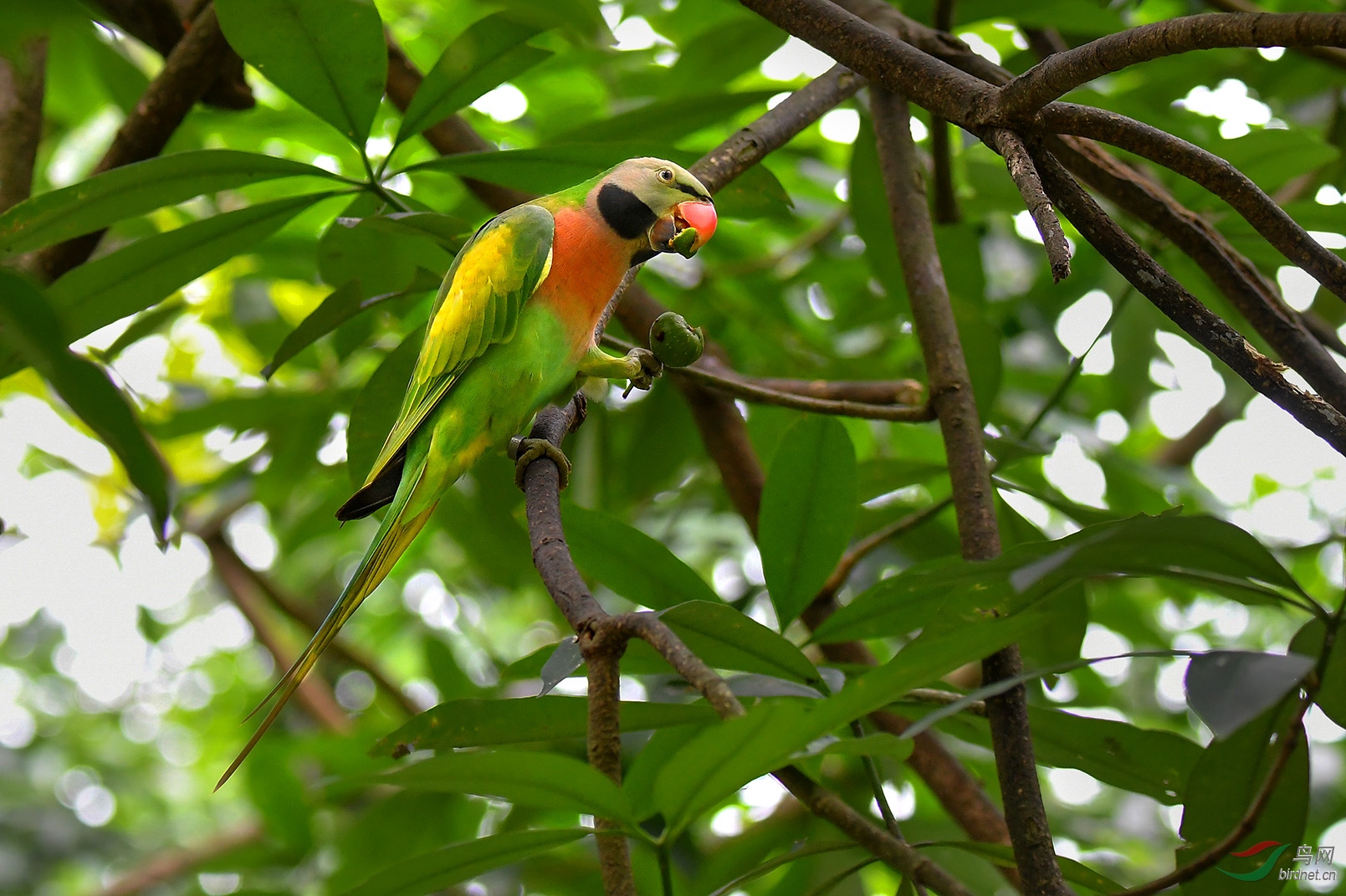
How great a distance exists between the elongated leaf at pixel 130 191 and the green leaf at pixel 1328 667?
4.99ft

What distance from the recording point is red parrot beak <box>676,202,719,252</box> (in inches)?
67.1

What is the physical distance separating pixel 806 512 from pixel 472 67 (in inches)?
37.0

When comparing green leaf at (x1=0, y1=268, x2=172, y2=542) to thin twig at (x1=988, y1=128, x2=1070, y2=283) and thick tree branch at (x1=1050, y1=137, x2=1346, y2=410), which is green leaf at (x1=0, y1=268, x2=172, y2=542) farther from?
thick tree branch at (x1=1050, y1=137, x2=1346, y2=410)

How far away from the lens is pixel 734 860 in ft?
7.48

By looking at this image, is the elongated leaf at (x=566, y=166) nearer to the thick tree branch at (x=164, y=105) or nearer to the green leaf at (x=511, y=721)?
the thick tree branch at (x=164, y=105)

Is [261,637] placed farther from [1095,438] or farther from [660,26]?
[1095,438]

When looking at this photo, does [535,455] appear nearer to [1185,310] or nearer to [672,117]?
[672,117]

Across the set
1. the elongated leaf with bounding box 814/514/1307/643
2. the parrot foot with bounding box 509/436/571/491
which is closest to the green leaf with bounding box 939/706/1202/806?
the elongated leaf with bounding box 814/514/1307/643

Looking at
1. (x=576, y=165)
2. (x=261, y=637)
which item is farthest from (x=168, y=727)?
(x=576, y=165)

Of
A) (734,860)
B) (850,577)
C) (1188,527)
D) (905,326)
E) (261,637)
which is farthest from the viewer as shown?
(261,637)

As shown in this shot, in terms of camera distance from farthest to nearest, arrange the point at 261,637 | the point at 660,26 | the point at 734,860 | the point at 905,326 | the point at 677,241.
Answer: the point at 261,637 → the point at 905,326 → the point at 660,26 → the point at 734,860 → the point at 677,241

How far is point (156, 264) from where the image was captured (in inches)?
66.8

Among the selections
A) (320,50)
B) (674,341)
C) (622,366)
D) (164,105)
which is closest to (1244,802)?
(674,341)

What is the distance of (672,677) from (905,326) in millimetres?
Answer: 1606
